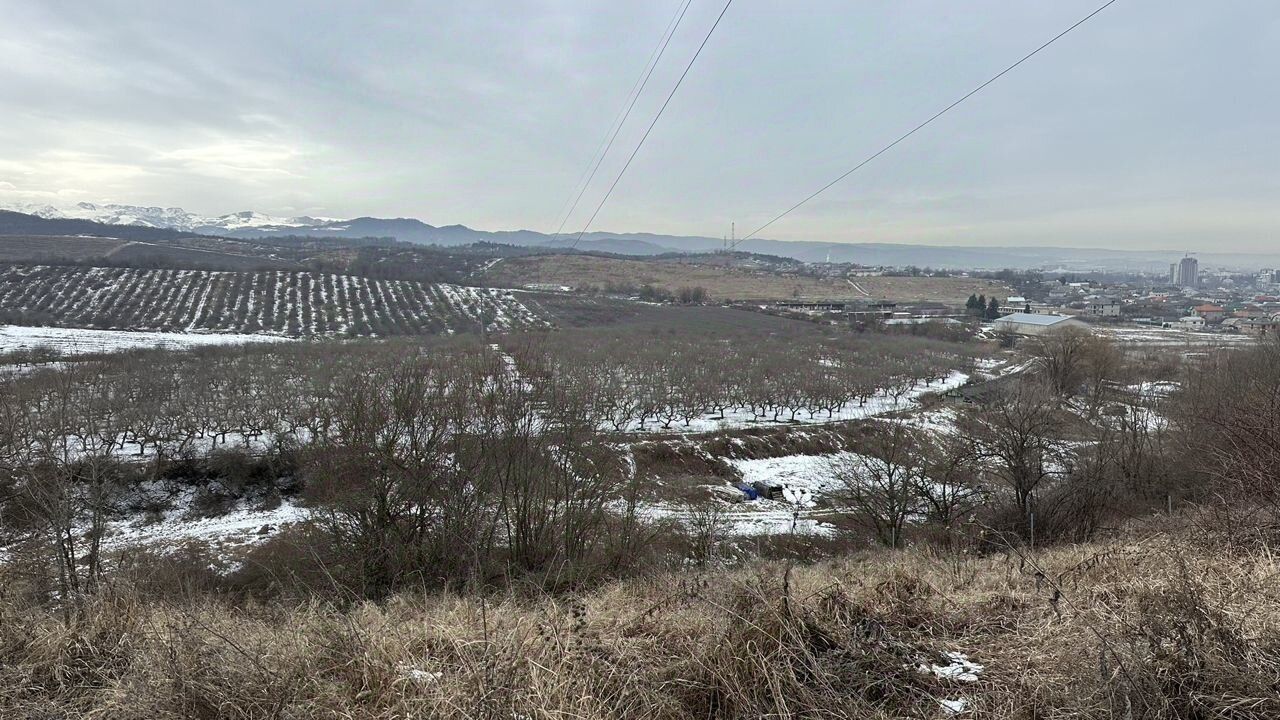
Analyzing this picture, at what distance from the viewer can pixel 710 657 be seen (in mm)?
3385

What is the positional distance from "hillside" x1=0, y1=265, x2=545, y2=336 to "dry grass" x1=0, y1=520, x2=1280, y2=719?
5660 centimetres

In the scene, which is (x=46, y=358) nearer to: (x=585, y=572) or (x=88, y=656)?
(x=585, y=572)

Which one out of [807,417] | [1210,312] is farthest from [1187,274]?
[807,417]

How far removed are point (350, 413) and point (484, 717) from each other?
18279 mm

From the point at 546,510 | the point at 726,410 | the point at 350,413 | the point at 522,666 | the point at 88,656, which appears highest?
the point at 522,666

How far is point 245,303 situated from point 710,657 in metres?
90.9

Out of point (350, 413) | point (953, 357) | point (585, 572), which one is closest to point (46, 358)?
point (350, 413)

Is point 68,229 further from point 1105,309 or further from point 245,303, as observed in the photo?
point 1105,309

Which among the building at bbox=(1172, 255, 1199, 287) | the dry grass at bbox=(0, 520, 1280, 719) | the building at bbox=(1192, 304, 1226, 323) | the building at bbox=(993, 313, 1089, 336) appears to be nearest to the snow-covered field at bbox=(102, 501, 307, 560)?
the dry grass at bbox=(0, 520, 1280, 719)

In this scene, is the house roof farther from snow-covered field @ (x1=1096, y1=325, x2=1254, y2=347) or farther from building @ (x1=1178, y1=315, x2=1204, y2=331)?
building @ (x1=1178, y1=315, x2=1204, y2=331)

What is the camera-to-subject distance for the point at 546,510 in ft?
62.8

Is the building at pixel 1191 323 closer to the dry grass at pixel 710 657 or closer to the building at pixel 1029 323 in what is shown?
the building at pixel 1029 323

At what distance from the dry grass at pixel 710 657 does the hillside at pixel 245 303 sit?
56.6 m

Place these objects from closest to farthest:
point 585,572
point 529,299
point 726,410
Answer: point 585,572, point 726,410, point 529,299
